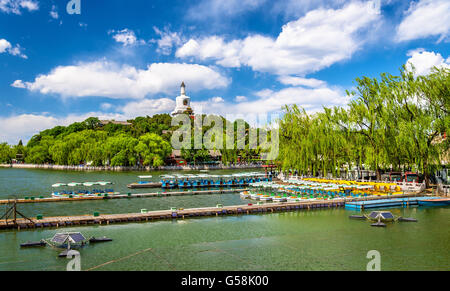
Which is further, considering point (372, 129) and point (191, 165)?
point (191, 165)

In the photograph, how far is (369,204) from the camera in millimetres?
31062

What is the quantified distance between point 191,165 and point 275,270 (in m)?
87.3

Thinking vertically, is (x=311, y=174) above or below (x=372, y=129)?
below

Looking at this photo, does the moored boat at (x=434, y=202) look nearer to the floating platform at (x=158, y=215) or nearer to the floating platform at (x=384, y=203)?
the floating platform at (x=384, y=203)

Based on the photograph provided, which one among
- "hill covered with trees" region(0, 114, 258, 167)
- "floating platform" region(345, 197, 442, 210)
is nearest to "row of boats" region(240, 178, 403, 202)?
"floating platform" region(345, 197, 442, 210)

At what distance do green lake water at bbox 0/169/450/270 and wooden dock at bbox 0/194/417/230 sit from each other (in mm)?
823

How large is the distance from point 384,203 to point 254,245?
17.7 metres

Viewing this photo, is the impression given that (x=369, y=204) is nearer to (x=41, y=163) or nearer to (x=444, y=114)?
(x=444, y=114)

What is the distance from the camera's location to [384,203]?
31.6 m

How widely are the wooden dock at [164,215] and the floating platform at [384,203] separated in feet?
5.51

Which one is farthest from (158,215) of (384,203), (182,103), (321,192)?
→ (182,103)

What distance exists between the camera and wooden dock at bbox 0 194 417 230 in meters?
23.3
